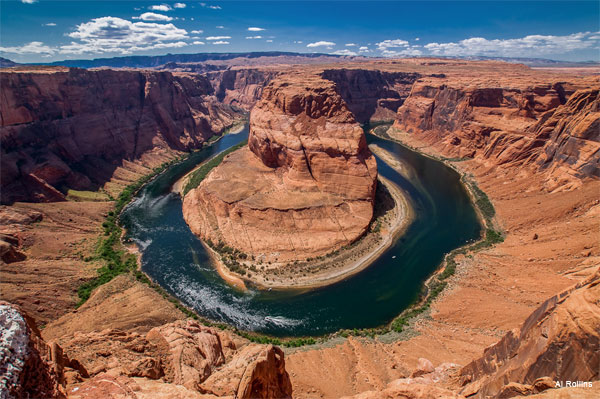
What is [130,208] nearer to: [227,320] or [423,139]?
[227,320]

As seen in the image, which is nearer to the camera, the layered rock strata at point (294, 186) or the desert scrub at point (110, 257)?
the desert scrub at point (110, 257)

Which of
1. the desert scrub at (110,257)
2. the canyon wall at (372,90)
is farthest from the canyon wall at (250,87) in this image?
the desert scrub at (110,257)

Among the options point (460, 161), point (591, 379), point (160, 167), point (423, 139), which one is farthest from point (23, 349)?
point (423, 139)

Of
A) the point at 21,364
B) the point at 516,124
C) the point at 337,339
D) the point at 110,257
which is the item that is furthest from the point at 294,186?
the point at 516,124

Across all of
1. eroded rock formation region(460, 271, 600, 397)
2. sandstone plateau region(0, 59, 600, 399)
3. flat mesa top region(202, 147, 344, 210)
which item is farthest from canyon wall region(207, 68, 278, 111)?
eroded rock formation region(460, 271, 600, 397)

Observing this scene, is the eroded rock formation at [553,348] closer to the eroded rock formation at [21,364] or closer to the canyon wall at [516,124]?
the eroded rock formation at [21,364]
